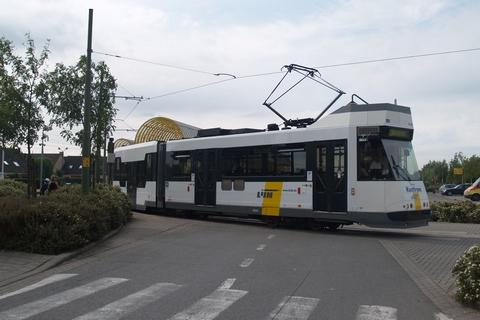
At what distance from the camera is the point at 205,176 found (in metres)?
20.8

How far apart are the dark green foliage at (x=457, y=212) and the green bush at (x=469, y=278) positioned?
16.2 m

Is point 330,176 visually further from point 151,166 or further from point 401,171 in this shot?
point 151,166

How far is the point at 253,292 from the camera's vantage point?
832 centimetres

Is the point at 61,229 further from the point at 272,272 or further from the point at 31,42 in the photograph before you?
the point at 31,42

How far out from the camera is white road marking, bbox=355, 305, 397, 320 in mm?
6891

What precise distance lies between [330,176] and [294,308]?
9413mm

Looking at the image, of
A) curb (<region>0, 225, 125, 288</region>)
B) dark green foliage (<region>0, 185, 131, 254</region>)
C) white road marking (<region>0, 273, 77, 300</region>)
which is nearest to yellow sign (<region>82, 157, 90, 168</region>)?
dark green foliage (<region>0, 185, 131, 254</region>)

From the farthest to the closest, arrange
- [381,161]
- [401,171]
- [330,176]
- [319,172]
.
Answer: [319,172] < [330,176] < [401,171] < [381,161]

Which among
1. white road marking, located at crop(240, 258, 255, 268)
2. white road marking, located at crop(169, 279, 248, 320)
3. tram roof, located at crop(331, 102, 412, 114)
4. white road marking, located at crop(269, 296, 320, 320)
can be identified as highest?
tram roof, located at crop(331, 102, 412, 114)

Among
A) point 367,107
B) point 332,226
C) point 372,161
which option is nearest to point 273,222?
point 332,226

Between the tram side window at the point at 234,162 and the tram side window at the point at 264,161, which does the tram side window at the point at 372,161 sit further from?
the tram side window at the point at 234,162

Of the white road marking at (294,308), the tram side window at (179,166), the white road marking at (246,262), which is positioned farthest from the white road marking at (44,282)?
the tram side window at (179,166)

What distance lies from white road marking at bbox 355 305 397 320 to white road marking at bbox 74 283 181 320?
9.08 ft

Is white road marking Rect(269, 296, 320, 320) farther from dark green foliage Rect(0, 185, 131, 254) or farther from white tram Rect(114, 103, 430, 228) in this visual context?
white tram Rect(114, 103, 430, 228)
